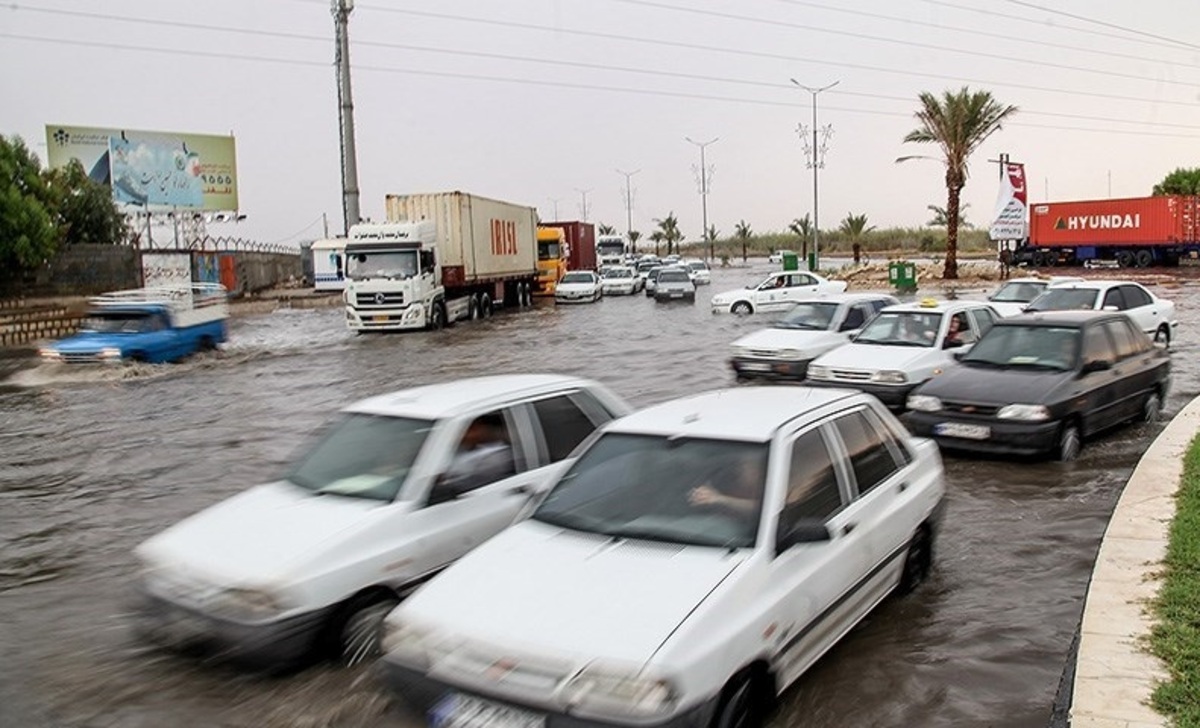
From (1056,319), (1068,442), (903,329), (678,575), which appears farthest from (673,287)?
(678,575)

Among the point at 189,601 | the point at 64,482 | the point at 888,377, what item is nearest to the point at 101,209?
the point at 64,482

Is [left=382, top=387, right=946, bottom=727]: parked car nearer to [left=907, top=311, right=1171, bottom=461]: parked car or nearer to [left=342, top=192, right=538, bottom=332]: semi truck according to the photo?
[left=907, top=311, right=1171, bottom=461]: parked car

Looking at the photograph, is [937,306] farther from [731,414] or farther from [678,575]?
[678,575]

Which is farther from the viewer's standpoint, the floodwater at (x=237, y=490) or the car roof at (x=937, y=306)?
the car roof at (x=937, y=306)

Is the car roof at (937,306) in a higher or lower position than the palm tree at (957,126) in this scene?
lower

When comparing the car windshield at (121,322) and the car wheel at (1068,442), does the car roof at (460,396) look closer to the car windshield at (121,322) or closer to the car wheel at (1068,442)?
the car wheel at (1068,442)

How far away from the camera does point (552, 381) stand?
7691 millimetres

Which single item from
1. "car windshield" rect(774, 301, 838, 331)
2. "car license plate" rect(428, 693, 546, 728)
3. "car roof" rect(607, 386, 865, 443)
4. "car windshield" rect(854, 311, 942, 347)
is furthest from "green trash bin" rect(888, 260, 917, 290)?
"car license plate" rect(428, 693, 546, 728)

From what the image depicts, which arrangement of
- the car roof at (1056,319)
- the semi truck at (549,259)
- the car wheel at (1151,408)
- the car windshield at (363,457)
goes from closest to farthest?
the car windshield at (363,457)
the car roof at (1056,319)
the car wheel at (1151,408)
the semi truck at (549,259)

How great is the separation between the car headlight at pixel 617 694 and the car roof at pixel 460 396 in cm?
295

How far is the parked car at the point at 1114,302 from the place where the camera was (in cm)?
1853

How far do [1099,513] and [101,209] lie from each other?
2139 inches

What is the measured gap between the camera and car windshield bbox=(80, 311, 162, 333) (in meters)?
23.4

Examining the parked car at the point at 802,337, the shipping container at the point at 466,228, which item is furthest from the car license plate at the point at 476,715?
the shipping container at the point at 466,228
